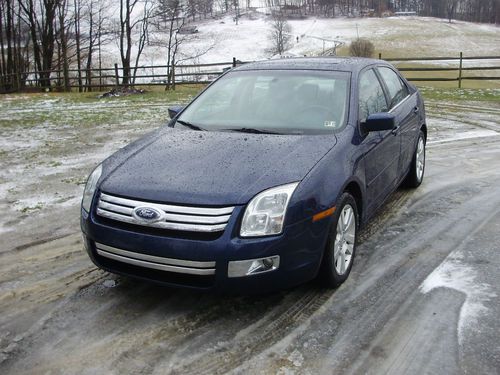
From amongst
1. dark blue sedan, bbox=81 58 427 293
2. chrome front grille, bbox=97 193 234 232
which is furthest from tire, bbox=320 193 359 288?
chrome front grille, bbox=97 193 234 232

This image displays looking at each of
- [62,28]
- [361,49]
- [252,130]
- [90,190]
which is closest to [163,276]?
[90,190]

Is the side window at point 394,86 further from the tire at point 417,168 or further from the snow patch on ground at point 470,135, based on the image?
the snow patch on ground at point 470,135

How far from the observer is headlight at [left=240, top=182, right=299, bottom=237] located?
2.87m

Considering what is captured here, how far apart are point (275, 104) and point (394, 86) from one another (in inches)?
67.7

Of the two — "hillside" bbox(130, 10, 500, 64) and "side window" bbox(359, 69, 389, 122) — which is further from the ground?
"hillside" bbox(130, 10, 500, 64)

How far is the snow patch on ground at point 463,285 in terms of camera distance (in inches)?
121

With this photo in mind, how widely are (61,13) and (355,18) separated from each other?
8917cm

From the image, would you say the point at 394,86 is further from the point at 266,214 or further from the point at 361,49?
the point at 361,49

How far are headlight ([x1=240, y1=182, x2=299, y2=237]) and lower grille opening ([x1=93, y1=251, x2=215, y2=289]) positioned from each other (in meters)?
0.36

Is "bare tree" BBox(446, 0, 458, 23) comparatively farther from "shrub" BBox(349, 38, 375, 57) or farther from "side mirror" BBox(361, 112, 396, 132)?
"side mirror" BBox(361, 112, 396, 132)

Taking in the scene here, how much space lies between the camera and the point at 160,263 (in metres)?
2.91

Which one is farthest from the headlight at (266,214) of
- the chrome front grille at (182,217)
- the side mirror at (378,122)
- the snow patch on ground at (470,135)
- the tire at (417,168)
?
the snow patch on ground at (470,135)

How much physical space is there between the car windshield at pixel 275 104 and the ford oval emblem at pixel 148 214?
1223 mm

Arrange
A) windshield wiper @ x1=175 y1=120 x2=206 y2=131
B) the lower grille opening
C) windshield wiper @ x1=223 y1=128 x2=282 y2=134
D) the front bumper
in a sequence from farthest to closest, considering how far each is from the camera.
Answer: windshield wiper @ x1=175 y1=120 x2=206 y2=131
windshield wiper @ x1=223 y1=128 x2=282 y2=134
the lower grille opening
the front bumper
